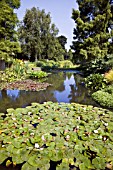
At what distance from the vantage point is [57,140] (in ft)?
11.5

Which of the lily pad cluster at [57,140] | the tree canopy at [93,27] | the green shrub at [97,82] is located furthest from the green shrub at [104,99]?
the tree canopy at [93,27]

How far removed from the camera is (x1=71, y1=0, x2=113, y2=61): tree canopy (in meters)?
18.9

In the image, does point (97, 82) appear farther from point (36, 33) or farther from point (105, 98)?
point (36, 33)

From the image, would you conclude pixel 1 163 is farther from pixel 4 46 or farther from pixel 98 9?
pixel 98 9

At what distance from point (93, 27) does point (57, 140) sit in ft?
60.7

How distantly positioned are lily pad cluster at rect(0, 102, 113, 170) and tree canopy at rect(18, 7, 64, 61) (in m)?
26.8

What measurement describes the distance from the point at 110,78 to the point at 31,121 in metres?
5.82

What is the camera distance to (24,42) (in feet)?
101

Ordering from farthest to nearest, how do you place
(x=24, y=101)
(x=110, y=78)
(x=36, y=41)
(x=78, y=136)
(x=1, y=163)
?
(x=36, y=41), (x=110, y=78), (x=24, y=101), (x=78, y=136), (x=1, y=163)

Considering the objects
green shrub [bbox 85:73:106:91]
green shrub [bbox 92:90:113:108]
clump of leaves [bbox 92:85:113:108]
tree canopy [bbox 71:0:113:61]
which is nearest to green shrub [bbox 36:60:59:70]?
tree canopy [bbox 71:0:113:61]

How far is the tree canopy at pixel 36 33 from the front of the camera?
30312mm

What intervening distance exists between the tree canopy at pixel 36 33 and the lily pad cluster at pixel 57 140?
87.9 ft

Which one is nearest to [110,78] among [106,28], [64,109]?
[64,109]

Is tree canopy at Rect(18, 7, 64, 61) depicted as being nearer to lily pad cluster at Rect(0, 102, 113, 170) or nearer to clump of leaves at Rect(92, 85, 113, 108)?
clump of leaves at Rect(92, 85, 113, 108)
